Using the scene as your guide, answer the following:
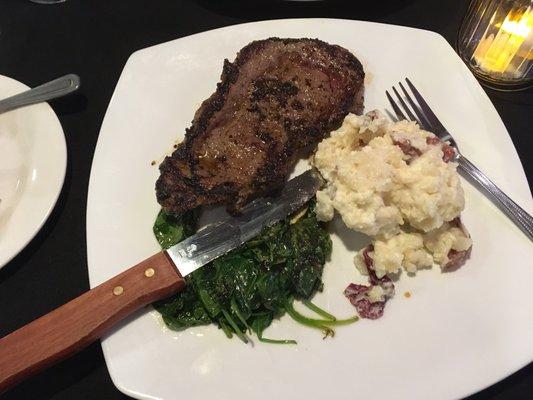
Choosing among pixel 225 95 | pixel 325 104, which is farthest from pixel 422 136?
pixel 225 95

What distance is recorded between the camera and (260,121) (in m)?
2.37

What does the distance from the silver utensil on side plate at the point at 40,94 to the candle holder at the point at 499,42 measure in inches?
98.2

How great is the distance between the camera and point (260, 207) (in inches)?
92.1

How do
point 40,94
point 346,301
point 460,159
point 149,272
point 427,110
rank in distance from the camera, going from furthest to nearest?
point 40,94 → point 427,110 → point 460,159 → point 346,301 → point 149,272

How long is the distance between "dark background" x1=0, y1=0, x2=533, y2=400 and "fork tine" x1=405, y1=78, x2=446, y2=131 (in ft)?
2.22

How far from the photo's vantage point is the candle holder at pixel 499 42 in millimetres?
2713

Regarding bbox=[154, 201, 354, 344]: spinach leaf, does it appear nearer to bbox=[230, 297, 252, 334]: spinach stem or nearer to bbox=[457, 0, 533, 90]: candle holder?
bbox=[230, 297, 252, 334]: spinach stem

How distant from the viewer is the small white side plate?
95.4 inches

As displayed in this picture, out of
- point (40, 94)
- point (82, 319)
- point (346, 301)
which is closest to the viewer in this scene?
point (82, 319)

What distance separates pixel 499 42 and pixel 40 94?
2762 mm

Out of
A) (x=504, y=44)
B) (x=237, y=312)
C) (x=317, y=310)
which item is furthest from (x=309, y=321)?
(x=504, y=44)

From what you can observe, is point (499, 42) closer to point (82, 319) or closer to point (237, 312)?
point (237, 312)

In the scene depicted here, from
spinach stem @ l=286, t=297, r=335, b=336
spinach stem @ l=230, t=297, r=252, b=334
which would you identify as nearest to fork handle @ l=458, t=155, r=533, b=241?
spinach stem @ l=286, t=297, r=335, b=336

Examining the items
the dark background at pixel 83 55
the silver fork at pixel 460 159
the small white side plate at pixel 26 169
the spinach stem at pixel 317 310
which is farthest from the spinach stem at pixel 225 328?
the silver fork at pixel 460 159
